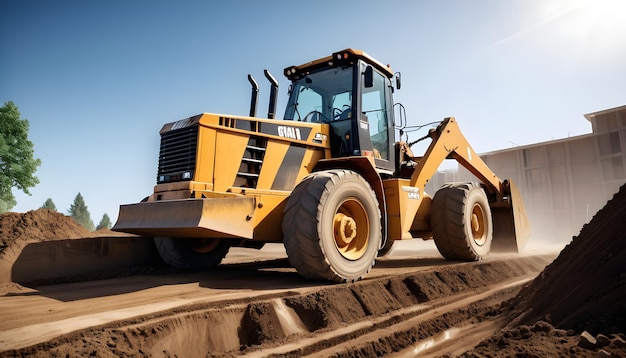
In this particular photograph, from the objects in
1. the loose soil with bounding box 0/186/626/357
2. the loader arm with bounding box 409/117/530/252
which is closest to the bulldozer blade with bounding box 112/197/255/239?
the loose soil with bounding box 0/186/626/357

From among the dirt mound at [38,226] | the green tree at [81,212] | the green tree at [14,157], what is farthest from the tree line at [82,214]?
the dirt mound at [38,226]

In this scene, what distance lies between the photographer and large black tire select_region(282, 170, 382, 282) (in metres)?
4.36

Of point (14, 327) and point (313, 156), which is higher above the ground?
point (313, 156)

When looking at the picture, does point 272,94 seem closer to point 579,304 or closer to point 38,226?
point 579,304

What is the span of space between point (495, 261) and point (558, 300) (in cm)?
351

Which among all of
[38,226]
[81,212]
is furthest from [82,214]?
[38,226]

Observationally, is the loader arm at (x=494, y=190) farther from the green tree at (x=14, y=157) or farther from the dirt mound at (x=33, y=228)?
the green tree at (x=14, y=157)

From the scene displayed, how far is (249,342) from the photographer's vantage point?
3172 millimetres

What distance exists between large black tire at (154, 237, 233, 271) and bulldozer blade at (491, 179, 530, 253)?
615 cm

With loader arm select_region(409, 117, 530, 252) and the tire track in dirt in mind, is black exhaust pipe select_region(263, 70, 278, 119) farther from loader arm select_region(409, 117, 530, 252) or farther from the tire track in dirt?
loader arm select_region(409, 117, 530, 252)

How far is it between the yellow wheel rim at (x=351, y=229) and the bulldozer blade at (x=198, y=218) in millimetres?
1107

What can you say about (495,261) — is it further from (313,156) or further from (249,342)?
(249,342)

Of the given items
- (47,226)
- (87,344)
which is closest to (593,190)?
(87,344)

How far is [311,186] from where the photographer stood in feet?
15.0
